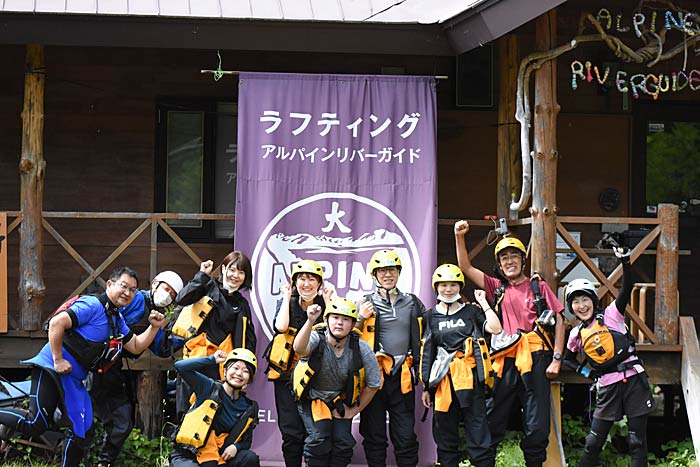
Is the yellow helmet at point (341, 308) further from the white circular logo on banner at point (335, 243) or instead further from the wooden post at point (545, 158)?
the wooden post at point (545, 158)

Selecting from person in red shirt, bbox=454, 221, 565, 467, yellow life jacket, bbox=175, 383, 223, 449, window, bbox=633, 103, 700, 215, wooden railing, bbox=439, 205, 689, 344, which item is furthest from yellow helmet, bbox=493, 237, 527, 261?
window, bbox=633, 103, 700, 215

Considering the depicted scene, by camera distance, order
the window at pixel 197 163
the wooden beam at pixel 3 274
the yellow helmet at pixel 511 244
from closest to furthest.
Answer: the yellow helmet at pixel 511 244 < the wooden beam at pixel 3 274 < the window at pixel 197 163

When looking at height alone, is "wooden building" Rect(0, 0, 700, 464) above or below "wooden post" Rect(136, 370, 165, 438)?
above

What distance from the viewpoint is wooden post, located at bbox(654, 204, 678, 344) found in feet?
29.3

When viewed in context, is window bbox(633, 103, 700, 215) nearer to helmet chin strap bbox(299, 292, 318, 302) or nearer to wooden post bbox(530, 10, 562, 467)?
wooden post bbox(530, 10, 562, 467)

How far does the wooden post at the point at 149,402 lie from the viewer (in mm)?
9430

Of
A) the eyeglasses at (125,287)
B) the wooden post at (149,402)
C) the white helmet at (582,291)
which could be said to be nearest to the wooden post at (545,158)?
the white helmet at (582,291)

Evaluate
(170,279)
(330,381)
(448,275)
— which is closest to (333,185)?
(448,275)

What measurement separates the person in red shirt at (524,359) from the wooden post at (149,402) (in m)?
3.08

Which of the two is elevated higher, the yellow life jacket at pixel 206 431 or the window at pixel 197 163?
the window at pixel 197 163

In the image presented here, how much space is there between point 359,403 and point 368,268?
48.0 inches

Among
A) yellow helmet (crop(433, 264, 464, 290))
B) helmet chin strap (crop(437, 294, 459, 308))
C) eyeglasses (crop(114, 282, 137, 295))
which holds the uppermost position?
yellow helmet (crop(433, 264, 464, 290))

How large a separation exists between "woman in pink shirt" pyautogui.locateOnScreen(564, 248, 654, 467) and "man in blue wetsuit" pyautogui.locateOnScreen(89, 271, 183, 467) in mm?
3200

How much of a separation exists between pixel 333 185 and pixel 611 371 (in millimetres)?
2772
